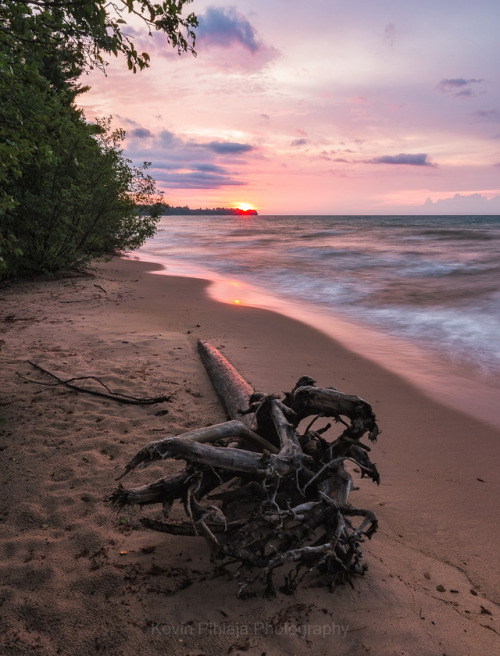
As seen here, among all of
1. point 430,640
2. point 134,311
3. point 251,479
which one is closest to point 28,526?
point 251,479

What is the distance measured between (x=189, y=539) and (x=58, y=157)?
7.64 meters

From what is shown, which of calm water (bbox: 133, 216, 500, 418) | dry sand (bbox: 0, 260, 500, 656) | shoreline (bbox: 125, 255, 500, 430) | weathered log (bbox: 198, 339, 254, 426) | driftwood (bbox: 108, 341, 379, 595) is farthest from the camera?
calm water (bbox: 133, 216, 500, 418)

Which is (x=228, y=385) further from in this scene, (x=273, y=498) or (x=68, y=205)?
(x=68, y=205)

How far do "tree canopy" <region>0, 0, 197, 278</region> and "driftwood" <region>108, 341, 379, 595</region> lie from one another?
8.45 feet

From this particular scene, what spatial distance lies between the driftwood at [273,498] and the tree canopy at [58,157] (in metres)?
2.58

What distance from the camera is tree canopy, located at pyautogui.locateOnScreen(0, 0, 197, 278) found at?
334 cm

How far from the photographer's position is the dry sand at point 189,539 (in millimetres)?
2400

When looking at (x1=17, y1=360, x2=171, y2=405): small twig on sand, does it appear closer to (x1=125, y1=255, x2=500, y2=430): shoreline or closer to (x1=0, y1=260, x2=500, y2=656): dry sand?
(x1=0, y1=260, x2=500, y2=656): dry sand

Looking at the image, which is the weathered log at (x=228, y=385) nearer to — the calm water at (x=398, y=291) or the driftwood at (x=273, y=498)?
the driftwood at (x=273, y=498)

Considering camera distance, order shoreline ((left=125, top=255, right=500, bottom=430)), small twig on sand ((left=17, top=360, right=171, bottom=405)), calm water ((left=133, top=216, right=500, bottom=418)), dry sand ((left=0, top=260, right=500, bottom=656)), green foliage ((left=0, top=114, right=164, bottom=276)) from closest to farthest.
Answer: dry sand ((left=0, top=260, right=500, bottom=656))
small twig on sand ((left=17, top=360, right=171, bottom=405))
shoreline ((left=125, top=255, right=500, bottom=430))
calm water ((left=133, top=216, right=500, bottom=418))
green foliage ((left=0, top=114, right=164, bottom=276))

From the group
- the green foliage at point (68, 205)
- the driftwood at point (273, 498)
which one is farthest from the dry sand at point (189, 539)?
the green foliage at point (68, 205)

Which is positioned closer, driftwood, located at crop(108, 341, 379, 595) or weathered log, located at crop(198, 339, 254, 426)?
driftwood, located at crop(108, 341, 379, 595)

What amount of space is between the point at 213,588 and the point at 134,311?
8.83 m

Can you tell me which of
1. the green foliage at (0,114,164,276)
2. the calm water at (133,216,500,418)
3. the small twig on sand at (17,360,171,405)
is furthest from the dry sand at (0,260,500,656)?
the green foliage at (0,114,164,276)
